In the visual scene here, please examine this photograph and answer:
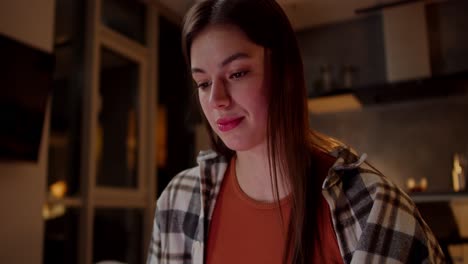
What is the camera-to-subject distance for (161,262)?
1027mm

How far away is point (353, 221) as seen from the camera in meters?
0.79

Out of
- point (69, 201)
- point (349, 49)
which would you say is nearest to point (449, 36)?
point (349, 49)

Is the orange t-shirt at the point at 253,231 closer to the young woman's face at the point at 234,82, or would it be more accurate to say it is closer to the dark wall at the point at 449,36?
the young woman's face at the point at 234,82

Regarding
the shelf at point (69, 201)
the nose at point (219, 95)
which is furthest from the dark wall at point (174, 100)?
the nose at point (219, 95)

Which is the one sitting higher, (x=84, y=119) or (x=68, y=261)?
(x=84, y=119)

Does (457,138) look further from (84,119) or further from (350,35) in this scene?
(84,119)

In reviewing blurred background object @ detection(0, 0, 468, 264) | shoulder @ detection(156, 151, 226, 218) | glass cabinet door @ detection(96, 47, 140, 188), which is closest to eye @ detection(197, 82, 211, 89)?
shoulder @ detection(156, 151, 226, 218)

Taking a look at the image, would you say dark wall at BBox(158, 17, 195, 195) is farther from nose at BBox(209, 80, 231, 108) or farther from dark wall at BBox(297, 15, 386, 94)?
nose at BBox(209, 80, 231, 108)

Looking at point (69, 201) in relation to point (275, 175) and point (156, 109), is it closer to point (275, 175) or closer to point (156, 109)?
point (156, 109)

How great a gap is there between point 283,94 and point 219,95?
5.3 inches

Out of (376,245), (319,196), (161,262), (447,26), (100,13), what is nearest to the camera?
(376,245)

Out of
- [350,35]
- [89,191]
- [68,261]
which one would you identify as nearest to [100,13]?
[89,191]

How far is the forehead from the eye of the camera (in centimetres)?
86

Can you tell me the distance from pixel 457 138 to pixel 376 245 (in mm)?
3157
